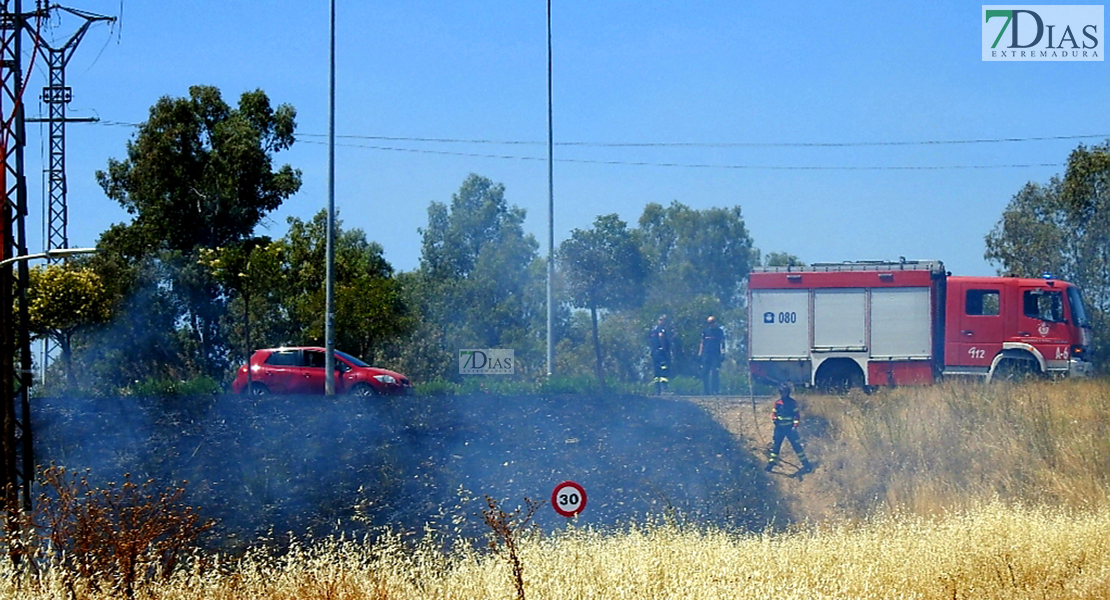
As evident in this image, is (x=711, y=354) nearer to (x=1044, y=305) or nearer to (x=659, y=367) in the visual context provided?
(x=659, y=367)

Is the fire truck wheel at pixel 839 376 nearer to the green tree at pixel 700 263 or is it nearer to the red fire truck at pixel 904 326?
the red fire truck at pixel 904 326

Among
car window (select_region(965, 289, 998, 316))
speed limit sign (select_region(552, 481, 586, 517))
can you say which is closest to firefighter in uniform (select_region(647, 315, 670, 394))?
car window (select_region(965, 289, 998, 316))

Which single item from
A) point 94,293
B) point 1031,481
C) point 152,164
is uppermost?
point 152,164

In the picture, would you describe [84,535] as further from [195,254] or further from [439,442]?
[195,254]

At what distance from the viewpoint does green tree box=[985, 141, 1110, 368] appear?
40062 mm

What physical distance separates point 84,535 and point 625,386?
17.6 meters

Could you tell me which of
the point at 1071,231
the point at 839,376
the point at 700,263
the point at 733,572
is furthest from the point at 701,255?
the point at 733,572

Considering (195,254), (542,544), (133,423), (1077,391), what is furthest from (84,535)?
(195,254)

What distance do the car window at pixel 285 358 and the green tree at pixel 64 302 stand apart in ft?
28.9

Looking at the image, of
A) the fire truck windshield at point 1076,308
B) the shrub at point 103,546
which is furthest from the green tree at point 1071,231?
the shrub at point 103,546

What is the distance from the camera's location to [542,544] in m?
13.8

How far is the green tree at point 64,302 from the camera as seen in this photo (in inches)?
1379

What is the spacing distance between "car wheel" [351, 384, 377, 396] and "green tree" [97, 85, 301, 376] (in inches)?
655

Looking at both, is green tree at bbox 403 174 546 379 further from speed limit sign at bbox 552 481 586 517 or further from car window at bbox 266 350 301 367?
speed limit sign at bbox 552 481 586 517
